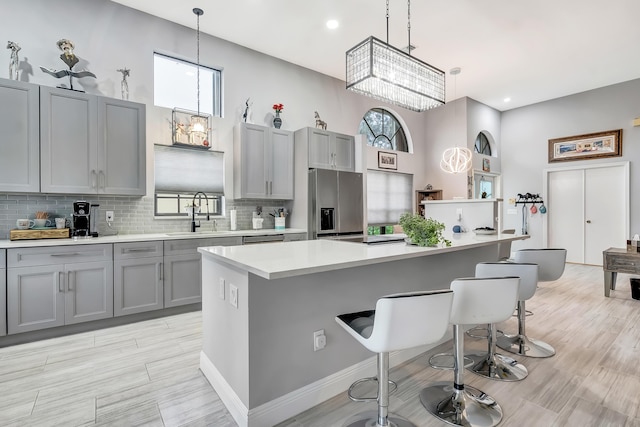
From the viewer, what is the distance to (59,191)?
3.21 meters

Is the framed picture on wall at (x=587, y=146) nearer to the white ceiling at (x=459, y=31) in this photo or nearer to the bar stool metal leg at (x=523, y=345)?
the white ceiling at (x=459, y=31)

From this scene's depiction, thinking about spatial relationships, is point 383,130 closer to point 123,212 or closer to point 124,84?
point 124,84

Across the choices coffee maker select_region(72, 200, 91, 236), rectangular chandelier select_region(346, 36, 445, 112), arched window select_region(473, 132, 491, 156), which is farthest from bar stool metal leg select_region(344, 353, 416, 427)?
arched window select_region(473, 132, 491, 156)

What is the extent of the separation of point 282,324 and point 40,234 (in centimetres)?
290

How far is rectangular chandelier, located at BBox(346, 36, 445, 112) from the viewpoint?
2.57 metres

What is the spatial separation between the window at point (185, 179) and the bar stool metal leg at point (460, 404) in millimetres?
3598

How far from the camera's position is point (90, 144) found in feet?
11.0

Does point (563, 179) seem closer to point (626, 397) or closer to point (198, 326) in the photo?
point (626, 397)

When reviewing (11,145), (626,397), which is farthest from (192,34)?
(626,397)

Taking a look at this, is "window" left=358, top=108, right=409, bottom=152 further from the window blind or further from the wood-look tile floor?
the wood-look tile floor

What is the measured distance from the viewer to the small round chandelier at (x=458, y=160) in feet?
20.6

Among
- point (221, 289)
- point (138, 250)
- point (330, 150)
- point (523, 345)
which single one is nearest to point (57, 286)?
point (138, 250)

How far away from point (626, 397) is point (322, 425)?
1.97 metres

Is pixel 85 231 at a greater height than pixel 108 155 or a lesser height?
lesser
